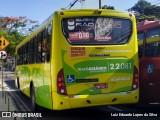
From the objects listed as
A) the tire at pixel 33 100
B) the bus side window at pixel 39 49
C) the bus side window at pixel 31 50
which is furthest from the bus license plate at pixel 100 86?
the bus side window at pixel 31 50

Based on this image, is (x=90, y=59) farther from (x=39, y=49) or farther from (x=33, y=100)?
(x=33, y=100)

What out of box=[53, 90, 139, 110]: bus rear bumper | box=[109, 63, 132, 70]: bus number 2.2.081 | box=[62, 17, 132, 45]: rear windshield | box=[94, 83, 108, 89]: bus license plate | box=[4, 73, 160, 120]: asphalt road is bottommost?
box=[4, 73, 160, 120]: asphalt road

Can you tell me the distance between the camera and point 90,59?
10.5 meters

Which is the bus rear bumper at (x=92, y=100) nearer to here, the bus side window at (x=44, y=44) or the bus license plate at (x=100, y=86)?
the bus license plate at (x=100, y=86)

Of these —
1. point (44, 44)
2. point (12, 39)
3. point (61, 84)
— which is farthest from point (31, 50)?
point (12, 39)

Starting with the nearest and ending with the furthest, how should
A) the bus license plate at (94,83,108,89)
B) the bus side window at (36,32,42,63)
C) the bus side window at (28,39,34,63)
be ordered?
the bus license plate at (94,83,108,89), the bus side window at (36,32,42,63), the bus side window at (28,39,34,63)

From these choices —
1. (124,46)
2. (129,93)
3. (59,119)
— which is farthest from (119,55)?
(59,119)

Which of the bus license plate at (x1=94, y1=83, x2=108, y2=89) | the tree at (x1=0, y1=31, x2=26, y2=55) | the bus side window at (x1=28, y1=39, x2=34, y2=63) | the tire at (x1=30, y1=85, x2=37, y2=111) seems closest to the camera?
the bus license plate at (x1=94, y1=83, x2=108, y2=89)

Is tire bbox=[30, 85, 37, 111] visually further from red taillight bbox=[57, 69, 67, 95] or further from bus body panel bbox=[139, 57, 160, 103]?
bus body panel bbox=[139, 57, 160, 103]

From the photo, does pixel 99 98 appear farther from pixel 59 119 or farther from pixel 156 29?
pixel 156 29

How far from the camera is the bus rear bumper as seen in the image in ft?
33.5

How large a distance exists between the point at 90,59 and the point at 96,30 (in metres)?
0.85

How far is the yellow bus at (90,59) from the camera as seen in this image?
10.3m

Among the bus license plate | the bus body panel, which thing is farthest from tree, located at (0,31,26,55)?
the bus license plate
